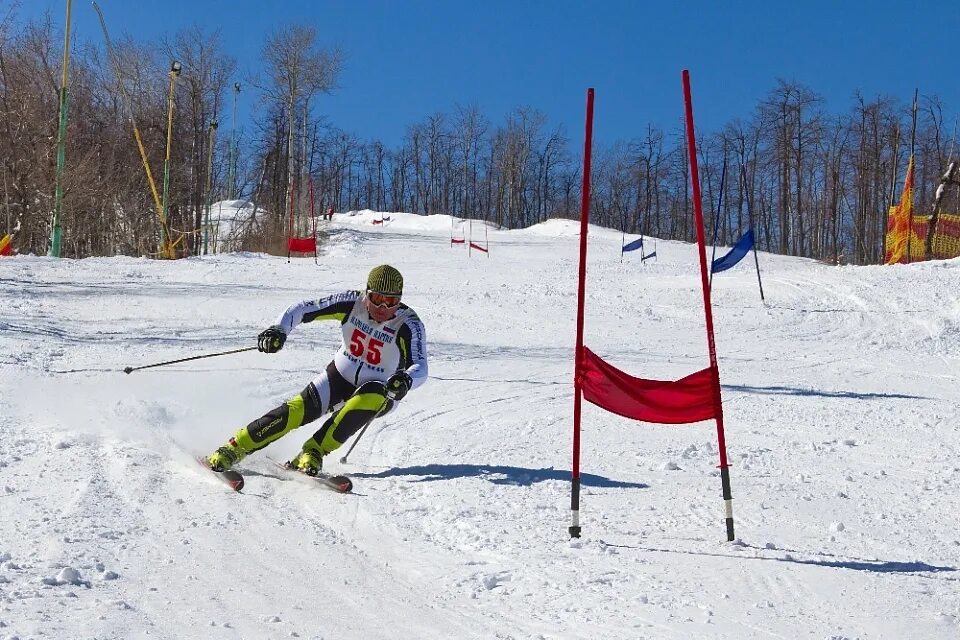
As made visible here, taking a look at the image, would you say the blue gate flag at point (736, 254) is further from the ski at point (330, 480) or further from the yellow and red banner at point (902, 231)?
the yellow and red banner at point (902, 231)

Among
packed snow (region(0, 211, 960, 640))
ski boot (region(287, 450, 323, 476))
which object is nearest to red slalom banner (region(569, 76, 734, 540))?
packed snow (region(0, 211, 960, 640))

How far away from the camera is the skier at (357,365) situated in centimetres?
609

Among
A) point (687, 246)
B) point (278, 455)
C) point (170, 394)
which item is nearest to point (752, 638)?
point (278, 455)

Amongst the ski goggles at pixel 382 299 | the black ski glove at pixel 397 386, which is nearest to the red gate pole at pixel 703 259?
the black ski glove at pixel 397 386

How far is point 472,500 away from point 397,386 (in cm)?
103

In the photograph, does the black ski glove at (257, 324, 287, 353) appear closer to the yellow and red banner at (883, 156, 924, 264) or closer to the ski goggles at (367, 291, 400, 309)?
the ski goggles at (367, 291, 400, 309)

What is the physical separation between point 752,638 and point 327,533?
Result: 228 centimetres

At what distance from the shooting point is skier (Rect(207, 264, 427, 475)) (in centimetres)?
609

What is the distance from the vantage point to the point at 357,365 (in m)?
6.57

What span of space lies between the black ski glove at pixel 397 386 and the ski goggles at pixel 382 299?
0.62 metres

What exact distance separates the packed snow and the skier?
377 mm

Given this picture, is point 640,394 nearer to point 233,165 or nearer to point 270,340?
point 270,340

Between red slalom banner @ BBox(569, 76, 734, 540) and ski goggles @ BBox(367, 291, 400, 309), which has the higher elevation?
ski goggles @ BBox(367, 291, 400, 309)

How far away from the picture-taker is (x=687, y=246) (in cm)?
4119
